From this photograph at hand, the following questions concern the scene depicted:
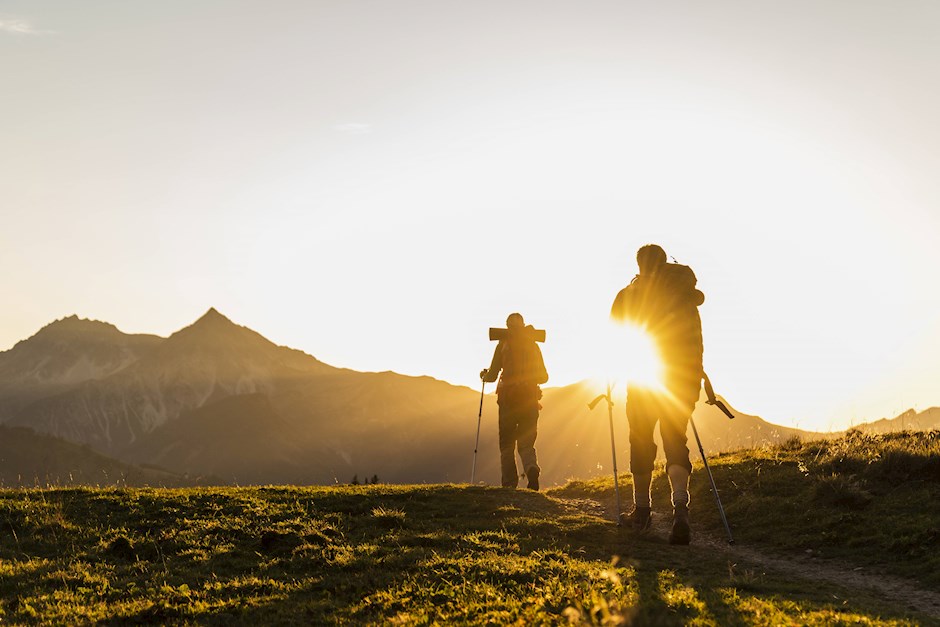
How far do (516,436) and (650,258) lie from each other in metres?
7.52

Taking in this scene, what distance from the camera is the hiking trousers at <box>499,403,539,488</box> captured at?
17.8 meters

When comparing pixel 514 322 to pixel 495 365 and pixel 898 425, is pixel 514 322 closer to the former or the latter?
pixel 495 365

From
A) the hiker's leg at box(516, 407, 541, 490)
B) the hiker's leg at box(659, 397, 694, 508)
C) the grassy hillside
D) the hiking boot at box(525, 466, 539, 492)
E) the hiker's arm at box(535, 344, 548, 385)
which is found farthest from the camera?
the hiker's arm at box(535, 344, 548, 385)

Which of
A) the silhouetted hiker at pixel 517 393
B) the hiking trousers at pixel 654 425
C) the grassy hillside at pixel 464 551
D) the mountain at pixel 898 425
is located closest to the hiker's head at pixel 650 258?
the hiking trousers at pixel 654 425

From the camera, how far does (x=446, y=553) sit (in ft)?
32.6

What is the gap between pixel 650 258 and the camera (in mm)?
11906

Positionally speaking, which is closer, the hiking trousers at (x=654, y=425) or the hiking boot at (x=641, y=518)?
the hiking trousers at (x=654, y=425)

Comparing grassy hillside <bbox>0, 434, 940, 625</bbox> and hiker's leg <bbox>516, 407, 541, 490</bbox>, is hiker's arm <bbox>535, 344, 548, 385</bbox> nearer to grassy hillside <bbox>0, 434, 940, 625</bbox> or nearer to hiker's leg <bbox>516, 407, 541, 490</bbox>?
hiker's leg <bbox>516, 407, 541, 490</bbox>

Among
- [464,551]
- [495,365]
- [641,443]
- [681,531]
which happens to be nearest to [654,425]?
[641,443]

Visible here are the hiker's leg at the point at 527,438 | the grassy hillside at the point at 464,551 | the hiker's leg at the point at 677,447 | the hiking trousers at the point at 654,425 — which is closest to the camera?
the grassy hillside at the point at 464,551

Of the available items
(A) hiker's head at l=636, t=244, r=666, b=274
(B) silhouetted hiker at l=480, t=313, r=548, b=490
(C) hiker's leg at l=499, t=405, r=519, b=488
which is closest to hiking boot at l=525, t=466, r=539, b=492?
(B) silhouetted hiker at l=480, t=313, r=548, b=490

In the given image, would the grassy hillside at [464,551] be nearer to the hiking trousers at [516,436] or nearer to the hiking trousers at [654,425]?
the hiking trousers at [654,425]

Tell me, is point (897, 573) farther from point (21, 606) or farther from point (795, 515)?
point (21, 606)

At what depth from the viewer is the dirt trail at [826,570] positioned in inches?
337
